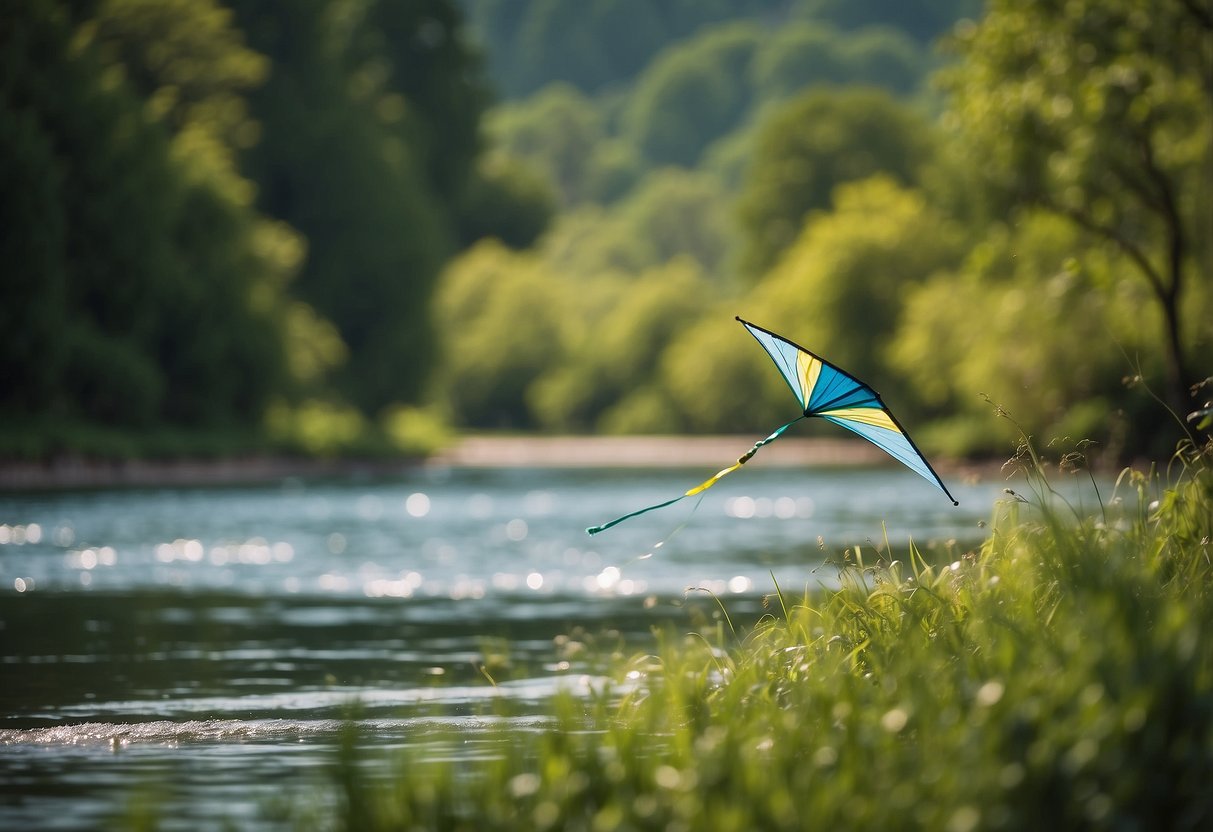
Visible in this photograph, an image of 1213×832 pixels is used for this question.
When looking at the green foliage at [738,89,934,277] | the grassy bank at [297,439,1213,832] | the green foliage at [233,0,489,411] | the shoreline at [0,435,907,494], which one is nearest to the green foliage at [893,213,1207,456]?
the shoreline at [0,435,907,494]

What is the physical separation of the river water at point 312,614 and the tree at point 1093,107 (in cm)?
546

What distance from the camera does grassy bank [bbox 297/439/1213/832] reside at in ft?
24.5

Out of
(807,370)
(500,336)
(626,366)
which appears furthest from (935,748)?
(500,336)

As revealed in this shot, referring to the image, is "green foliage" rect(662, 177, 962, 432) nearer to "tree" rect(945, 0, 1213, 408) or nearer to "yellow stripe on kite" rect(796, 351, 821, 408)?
"tree" rect(945, 0, 1213, 408)

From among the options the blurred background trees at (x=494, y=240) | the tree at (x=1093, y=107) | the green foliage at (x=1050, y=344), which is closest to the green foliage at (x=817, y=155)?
the blurred background trees at (x=494, y=240)

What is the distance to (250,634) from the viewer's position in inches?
787

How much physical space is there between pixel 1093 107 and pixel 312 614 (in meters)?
13.7

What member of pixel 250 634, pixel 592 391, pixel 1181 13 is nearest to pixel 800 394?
pixel 250 634

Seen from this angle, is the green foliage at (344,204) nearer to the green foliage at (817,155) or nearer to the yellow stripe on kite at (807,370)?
the green foliage at (817,155)

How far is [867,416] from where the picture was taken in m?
11.0

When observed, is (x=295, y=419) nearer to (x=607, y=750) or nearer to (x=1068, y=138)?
(x=1068, y=138)

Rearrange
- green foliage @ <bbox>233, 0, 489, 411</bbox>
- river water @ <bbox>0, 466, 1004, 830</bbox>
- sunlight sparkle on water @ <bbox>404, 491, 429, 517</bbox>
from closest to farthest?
river water @ <bbox>0, 466, 1004, 830</bbox>
sunlight sparkle on water @ <bbox>404, 491, 429, 517</bbox>
green foliage @ <bbox>233, 0, 489, 411</bbox>

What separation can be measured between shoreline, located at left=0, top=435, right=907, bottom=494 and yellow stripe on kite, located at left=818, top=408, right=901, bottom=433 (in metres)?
40.6

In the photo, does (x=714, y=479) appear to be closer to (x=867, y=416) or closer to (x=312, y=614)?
(x=867, y=416)
